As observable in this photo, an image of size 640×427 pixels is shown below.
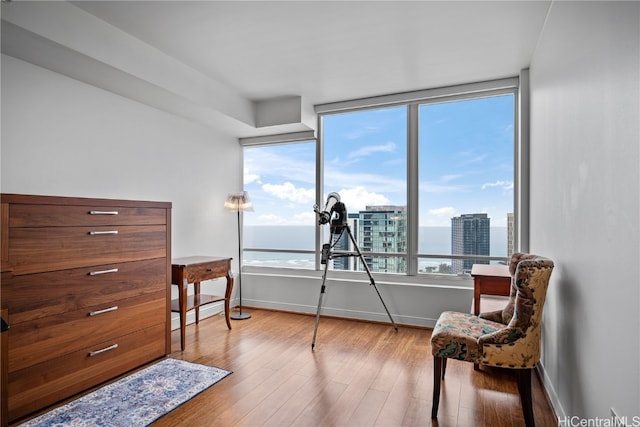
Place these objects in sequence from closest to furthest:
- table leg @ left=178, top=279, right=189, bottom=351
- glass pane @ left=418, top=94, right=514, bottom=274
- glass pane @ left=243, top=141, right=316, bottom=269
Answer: table leg @ left=178, top=279, right=189, bottom=351 < glass pane @ left=418, top=94, right=514, bottom=274 < glass pane @ left=243, top=141, right=316, bottom=269

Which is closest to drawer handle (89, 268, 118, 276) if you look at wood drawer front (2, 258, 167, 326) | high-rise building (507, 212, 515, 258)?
wood drawer front (2, 258, 167, 326)

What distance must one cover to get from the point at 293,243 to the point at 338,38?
8.72ft

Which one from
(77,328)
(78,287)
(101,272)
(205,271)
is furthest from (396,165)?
(77,328)

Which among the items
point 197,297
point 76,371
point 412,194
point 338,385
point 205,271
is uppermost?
point 412,194

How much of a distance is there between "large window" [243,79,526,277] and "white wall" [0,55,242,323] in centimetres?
82

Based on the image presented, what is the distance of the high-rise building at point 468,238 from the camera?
3.75 metres

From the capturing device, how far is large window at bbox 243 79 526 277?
3695mm

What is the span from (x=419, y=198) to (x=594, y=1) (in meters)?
2.57

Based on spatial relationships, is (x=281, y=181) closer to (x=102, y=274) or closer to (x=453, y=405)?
(x=102, y=274)

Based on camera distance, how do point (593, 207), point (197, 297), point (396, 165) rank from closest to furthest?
point (593, 207) → point (197, 297) → point (396, 165)

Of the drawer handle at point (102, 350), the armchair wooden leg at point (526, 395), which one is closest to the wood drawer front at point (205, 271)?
the drawer handle at point (102, 350)

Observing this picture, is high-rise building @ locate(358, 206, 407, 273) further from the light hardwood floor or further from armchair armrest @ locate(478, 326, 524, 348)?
armchair armrest @ locate(478, 326, 524, 348)

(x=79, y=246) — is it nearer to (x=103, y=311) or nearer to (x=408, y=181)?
(x=103, y=311)

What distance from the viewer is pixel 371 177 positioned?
4.26m
